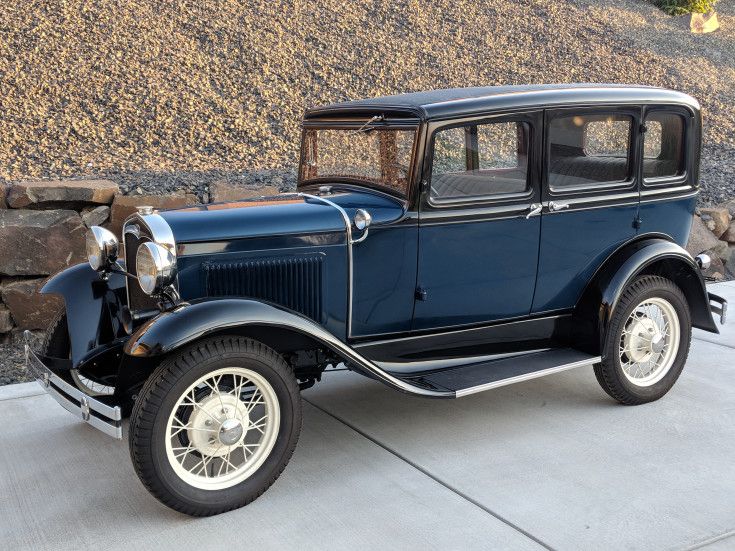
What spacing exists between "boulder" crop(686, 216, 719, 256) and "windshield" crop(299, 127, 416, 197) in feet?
14.0

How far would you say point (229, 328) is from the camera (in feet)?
10.5

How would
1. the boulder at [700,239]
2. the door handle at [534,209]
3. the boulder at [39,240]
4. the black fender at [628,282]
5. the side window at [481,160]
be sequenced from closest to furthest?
the side window at [481,160] < the door handle at [534,209] < the black fender at [628,282] < the boulder at [39,240] < the boulder at [700,239]

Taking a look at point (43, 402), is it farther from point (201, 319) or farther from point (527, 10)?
point (527, 10)

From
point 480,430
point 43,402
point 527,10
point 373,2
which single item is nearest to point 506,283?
point 480,430

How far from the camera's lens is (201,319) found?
3.09 metres

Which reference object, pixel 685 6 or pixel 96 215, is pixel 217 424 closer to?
pixel 96 215

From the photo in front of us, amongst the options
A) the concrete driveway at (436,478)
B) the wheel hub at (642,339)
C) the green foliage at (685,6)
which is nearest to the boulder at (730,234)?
the concrete driveway at (436,478)

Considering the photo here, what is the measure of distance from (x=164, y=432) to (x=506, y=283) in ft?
6.14

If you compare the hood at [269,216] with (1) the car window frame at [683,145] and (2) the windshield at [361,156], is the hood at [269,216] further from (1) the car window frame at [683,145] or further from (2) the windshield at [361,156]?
(1) the car window frame at [683,145]

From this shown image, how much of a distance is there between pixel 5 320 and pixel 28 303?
0.60ft

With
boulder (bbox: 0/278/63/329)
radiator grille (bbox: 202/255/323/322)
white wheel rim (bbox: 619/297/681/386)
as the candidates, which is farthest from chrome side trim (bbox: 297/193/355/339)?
boulder (bbox: 0/278/63/329)

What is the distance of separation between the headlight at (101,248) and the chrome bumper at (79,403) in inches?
20.1

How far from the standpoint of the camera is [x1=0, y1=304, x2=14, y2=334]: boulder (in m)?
5.31

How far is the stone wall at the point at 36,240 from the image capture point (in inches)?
209
